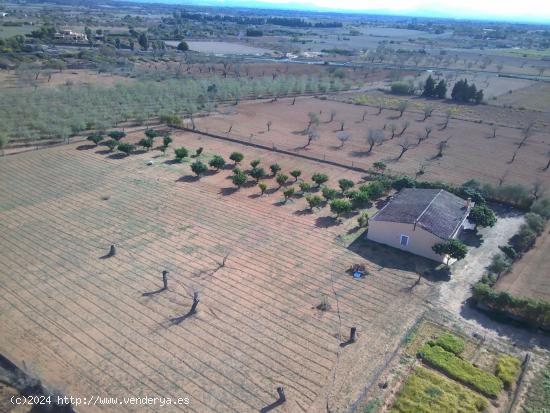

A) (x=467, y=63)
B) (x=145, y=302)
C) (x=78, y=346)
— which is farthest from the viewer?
(x=467, y=63)

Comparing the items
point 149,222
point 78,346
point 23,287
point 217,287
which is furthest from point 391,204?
point 23,287

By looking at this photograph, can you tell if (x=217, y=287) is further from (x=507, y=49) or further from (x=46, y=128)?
(x=507, y=49)

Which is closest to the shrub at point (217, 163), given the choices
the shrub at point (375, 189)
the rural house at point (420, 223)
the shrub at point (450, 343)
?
the shrub at point (375, 189)

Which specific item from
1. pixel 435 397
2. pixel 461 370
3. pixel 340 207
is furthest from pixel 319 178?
pixel 435 397

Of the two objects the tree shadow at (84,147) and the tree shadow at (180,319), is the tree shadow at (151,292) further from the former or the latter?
the tree shadow at (84,147)

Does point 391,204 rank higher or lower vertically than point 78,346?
higher

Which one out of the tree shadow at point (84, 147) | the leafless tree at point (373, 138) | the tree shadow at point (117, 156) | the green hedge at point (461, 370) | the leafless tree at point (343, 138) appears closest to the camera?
the green hedge at point (461, 370)

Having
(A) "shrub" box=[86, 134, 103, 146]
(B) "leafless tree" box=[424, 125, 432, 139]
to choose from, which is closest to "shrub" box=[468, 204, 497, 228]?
(B) "leafless tree" box=[424, 125, 432, 139]
